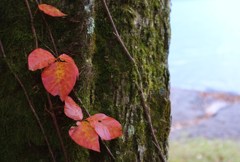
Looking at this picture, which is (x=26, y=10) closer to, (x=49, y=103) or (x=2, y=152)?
(x=49, y=103)

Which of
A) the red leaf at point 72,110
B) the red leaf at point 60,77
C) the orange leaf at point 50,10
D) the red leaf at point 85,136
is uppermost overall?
the orange leaf at point 50,10

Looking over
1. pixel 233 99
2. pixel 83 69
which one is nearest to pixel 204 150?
pixel 233 99

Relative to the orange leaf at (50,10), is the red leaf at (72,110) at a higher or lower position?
lower

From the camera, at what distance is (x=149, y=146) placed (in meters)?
1.42

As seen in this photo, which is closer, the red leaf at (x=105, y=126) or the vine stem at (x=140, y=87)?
the red leaf at (x=105, y=126)

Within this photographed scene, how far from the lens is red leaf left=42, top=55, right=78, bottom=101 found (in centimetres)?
120

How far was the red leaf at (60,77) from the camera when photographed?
1.20 meters

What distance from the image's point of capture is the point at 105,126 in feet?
4.08

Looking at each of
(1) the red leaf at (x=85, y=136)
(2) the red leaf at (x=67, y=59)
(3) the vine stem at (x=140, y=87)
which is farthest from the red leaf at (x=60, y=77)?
(3) the vine stem at (x=140, y=87)

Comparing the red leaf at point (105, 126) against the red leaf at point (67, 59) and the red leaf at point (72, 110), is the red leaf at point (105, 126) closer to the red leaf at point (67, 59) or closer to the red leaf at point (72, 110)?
the red leaf at point (72, 110)

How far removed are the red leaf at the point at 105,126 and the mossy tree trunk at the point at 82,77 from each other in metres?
0.05

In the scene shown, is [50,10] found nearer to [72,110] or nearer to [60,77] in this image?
[60,77]

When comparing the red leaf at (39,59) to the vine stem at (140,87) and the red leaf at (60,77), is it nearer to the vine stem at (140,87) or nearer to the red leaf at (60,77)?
the red leaf at (60,77)

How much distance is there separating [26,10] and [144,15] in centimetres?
40
